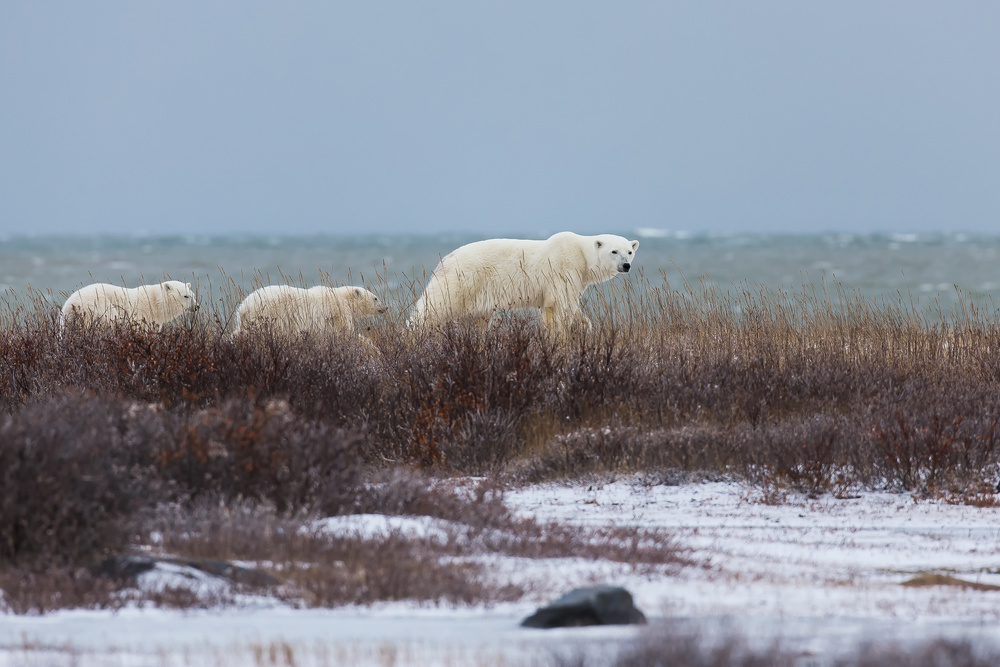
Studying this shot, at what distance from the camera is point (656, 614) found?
3225mm

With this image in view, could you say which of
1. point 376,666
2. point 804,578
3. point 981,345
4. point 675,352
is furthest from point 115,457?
point 981,345

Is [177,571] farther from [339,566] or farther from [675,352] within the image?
[675,352]

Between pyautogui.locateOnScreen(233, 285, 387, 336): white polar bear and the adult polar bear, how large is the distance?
650mm

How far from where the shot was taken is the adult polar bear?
31.3 ft

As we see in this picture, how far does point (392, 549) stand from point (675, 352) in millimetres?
4662

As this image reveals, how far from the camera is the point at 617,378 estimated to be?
23.6 feet

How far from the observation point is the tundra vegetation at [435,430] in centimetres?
363

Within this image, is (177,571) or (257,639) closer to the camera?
(257,639)

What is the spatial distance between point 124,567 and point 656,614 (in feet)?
5.99

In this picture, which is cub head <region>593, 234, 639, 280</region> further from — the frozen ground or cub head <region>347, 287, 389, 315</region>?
the frozen ground

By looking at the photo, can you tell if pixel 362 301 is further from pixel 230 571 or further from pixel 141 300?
pixel 230 571

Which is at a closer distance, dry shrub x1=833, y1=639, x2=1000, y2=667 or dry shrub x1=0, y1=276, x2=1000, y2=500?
dry shrub x1=833, y1=639, x2=1000, y2=667

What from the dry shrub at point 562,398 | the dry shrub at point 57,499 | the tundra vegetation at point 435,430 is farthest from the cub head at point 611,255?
the dry shrub at point 57,499

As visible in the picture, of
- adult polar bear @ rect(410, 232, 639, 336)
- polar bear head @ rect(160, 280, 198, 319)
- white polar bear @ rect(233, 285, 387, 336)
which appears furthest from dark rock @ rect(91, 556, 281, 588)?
polar bear head @ rect(160, 280, 198, 319)
